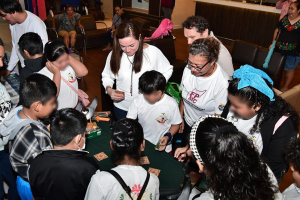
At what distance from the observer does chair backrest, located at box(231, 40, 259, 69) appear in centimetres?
477

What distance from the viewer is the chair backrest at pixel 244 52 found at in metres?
4.77

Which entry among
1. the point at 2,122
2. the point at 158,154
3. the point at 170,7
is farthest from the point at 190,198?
the point at 170,7

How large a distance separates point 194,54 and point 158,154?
884 millimetres

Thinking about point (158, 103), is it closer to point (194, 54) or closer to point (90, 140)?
point (194, 54)

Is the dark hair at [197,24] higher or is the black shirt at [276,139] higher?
the dark hair at [197,24]

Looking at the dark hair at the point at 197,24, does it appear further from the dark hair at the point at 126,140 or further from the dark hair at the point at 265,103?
the dark hair at the point at 126,140

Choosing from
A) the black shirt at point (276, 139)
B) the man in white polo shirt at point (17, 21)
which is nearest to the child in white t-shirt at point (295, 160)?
the black shirt at point (276, 139)

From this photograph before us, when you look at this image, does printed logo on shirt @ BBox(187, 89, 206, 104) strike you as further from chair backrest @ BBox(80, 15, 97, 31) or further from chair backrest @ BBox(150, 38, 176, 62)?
chair backrest @ BBox(80, 15, 97, 31)

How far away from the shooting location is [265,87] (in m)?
1.58

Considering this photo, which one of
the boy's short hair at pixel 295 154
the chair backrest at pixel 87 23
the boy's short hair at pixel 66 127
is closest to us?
the boy's short hair at pixel 295 154

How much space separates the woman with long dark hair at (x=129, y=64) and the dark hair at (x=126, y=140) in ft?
2.94

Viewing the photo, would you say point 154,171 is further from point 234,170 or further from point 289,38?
point 289,38

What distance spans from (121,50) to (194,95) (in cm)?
83

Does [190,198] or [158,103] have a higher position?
[158,103]
